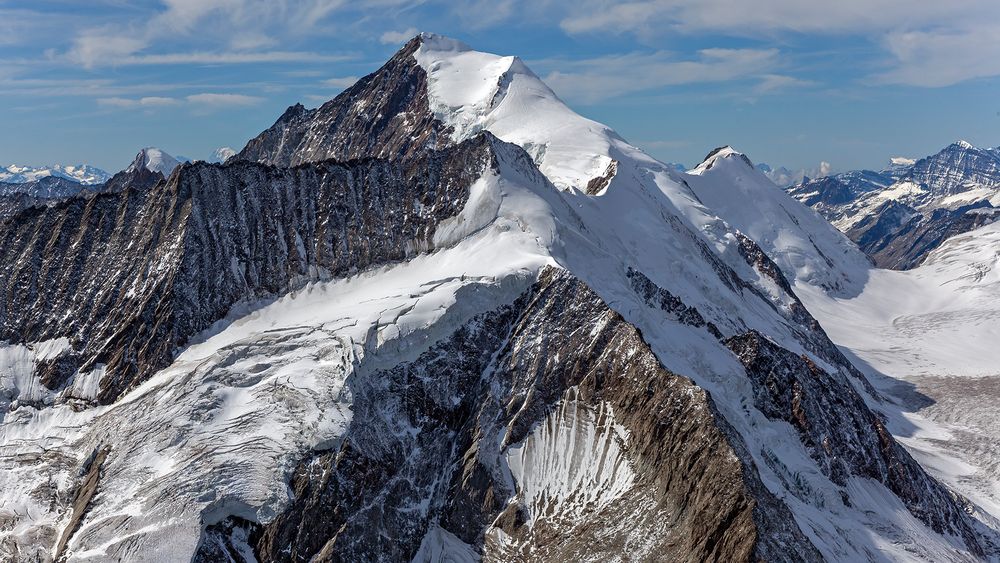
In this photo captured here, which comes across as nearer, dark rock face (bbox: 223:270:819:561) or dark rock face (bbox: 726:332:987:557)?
dark rock face (bbox: 223:270:819:561)

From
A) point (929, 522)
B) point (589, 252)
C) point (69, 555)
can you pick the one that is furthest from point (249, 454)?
point (929, 522)

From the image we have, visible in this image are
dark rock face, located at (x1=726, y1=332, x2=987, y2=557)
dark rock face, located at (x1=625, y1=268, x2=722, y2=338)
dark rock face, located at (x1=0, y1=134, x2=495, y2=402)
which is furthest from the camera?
dark rock face, located at (x1=625, y1=268, x2=722, y2=338)

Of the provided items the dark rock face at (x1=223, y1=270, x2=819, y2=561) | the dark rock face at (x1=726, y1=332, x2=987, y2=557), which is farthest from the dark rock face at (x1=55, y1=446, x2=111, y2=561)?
the dark rock face at (x1=726, y1=332, x2=987, y2=557)

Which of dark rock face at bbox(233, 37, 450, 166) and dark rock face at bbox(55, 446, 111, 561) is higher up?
dark rock face at bbox(233, 37, 450, 166)

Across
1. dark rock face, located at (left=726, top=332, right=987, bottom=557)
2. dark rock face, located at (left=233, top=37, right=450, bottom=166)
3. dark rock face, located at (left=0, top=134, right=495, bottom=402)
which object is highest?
dark rock face, located at (left=233, top=37, right=450, bottom=166)

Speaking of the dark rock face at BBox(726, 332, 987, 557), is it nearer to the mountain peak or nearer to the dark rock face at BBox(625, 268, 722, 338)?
the dark rock face at BBox(625, 268, 722, 338)

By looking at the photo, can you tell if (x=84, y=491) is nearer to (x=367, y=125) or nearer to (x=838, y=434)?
(x=838, y=434)

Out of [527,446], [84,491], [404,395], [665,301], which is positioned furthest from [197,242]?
[665,301]
